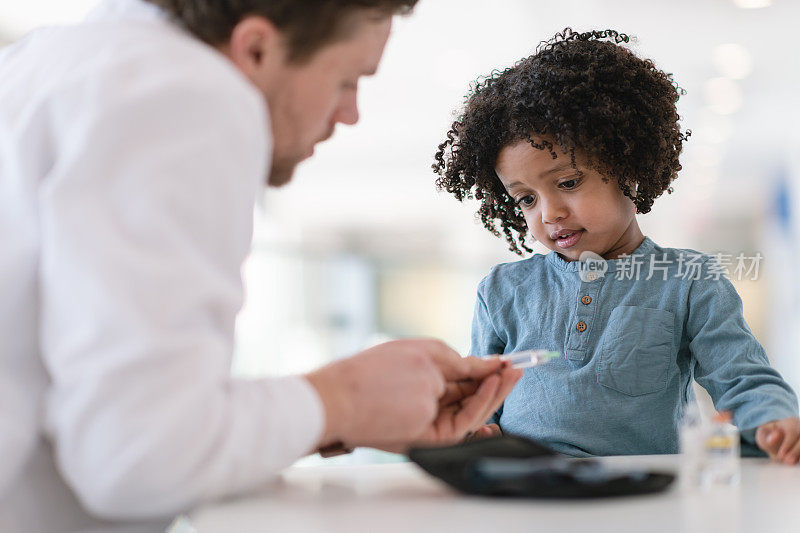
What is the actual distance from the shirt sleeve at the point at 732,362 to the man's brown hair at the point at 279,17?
31.0 inches

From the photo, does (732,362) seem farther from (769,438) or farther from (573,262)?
(573,262)

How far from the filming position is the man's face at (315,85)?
33.6 inches

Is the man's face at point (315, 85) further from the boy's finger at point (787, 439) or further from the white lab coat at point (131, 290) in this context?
the boy's finger at point (787, 439)

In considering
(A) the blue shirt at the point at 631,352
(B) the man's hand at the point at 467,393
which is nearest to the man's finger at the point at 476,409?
(B) the man's hand at the point at 467,393

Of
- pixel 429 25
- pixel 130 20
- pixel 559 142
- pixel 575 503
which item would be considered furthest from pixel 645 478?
pixel 429 25

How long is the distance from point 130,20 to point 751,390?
969 mm

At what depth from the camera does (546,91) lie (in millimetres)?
1433

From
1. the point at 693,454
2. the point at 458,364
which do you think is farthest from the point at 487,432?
the point at 693,454

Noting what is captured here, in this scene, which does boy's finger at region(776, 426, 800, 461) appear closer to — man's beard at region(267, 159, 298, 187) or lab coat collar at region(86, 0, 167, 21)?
man's beard at region(267, 159, 298, 187)

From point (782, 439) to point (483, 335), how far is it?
1.94 ft

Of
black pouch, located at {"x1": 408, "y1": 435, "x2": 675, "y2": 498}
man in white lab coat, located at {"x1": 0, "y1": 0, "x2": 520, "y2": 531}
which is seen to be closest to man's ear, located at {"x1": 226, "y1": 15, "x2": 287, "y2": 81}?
man in white lab coat, located at {"x1": 0, "y1": 0, "x2": 520, "y2": 531}

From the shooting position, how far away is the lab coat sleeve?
1.93 feet

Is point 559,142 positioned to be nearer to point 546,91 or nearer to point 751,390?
point 546,91

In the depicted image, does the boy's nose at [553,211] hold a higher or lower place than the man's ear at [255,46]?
lower
